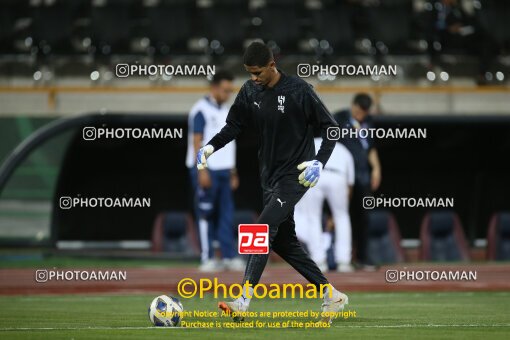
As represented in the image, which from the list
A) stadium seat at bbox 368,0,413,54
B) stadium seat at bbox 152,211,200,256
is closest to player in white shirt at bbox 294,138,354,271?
stadium seat at bbox 152,211,200,256

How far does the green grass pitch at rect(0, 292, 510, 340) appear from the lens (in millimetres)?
7242

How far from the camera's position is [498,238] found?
1548 centimetres

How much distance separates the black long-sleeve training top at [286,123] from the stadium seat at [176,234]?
7.64m

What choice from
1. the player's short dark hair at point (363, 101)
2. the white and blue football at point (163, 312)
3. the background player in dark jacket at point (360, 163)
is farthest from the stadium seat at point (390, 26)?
the white and blue football at point (163, 312)

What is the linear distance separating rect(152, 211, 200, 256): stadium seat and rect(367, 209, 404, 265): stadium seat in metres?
2.46

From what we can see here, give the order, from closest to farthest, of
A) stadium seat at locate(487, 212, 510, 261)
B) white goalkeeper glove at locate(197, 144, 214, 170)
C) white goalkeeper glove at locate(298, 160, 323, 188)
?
white goalkeeper glove at locate(298, 160, 323, 188)
white goalkeeper glove at locate(197, 144, 214, 170)
stadium seat at locate(487, 212, 510, 261)

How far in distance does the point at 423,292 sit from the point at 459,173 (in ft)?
16.5

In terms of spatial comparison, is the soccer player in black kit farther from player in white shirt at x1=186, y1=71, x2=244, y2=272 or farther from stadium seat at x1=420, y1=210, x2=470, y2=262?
stadium seat at x1=420, y1=210, x2=470, y2=262

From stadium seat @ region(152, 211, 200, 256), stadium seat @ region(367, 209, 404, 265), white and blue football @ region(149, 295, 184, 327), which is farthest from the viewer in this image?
stadium seat @ region(152, 211, 200, 256)

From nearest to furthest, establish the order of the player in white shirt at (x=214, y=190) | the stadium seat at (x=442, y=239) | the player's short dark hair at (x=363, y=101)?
the player's short dark hair at (x=363, y=101) → the player in white shirt at (x=214, y=190) → the stadium seat at (x=442, y=239)

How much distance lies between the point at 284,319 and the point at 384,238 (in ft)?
23.8

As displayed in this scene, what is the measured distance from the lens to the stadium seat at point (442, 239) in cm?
1534

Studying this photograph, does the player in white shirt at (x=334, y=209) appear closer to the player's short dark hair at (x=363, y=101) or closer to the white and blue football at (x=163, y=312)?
the player's short dark hair at (x=363, y=101)

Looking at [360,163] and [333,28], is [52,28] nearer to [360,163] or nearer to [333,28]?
[333,28]
